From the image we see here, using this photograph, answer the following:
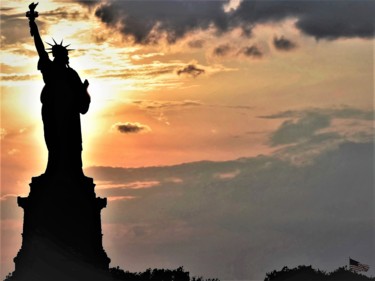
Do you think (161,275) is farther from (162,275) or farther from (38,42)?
(38,42)

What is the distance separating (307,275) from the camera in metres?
64.1

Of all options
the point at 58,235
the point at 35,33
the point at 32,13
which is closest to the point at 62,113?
the point at 35,33

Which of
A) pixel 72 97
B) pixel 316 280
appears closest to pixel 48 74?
pixel 72 97

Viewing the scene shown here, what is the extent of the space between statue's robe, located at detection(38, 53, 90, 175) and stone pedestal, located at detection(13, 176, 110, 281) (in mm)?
690

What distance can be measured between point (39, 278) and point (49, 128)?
5.02 meters

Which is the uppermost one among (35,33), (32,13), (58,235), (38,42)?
(32,13)

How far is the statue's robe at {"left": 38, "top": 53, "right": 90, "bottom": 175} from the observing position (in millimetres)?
47406

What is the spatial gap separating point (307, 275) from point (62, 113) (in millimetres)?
20144

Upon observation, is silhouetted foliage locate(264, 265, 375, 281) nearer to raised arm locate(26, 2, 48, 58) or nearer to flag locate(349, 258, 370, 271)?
flag locate(349, 258, 370, 271)

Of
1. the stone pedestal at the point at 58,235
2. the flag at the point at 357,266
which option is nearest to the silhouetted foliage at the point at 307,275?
the flag at the point at 357,266

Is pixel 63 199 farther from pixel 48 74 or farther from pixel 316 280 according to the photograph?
pixel 316 280

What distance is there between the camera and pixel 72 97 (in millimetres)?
47875

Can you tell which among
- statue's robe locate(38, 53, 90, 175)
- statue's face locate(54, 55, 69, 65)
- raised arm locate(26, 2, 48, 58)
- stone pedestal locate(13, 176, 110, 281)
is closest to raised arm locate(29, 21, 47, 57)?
raised arm locate(26, 2, 48, 58)

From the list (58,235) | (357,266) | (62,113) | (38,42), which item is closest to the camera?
(58,235)
